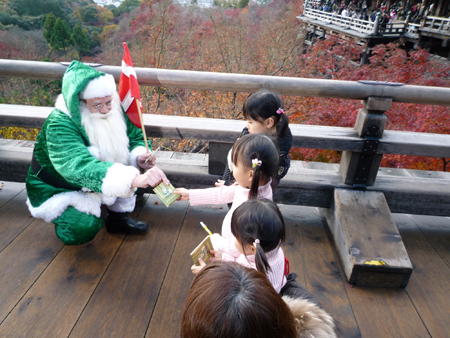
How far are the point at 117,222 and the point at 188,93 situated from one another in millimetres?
5792

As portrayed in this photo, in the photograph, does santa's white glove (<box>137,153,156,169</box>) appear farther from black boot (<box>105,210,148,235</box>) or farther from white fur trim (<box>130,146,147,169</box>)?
black boot (<box>105,210,148,235</box>)

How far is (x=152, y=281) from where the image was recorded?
6.72 feet

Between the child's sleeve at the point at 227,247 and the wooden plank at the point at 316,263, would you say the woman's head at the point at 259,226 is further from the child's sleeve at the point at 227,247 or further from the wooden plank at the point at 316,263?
the wooden plank at the point at 316,263

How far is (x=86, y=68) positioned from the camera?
1.97 metres

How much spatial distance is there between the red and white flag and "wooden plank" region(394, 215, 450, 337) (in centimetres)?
217

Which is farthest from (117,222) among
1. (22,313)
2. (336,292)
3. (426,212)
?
(426,212)

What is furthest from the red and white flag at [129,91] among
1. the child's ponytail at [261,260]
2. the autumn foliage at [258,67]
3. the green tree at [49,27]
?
the green tree at [49,27]

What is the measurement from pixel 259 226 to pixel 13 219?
216 cm

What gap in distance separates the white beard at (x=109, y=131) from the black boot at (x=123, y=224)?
0.43 m

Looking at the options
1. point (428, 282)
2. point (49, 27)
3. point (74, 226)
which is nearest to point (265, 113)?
point (74, 226)

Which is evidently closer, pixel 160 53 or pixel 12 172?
pixel 12 172

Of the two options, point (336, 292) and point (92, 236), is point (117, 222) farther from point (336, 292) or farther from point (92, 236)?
point (336, 292)

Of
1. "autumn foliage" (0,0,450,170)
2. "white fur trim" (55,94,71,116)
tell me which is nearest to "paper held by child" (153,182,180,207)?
"white fur trim" (55,94,71,116)

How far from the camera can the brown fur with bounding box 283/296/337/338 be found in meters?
0.99
